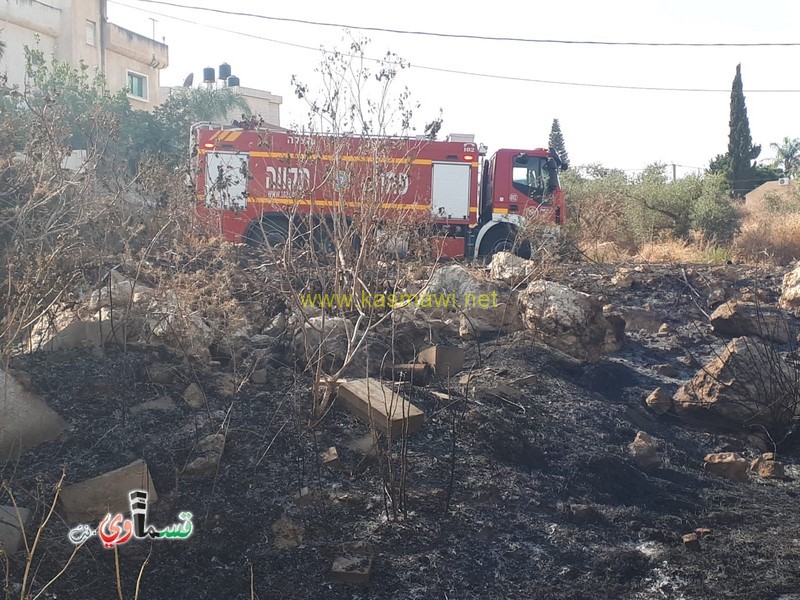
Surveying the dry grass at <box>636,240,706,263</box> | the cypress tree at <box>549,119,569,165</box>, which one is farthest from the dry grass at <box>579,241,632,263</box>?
the cypress tree at <box>549,119,569,165</box>

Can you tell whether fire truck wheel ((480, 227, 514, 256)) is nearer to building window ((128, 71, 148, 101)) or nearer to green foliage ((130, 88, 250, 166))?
green foliage ((130, 88, 250, 166))

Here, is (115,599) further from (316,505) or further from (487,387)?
(487,387)

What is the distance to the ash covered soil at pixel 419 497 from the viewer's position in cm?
333

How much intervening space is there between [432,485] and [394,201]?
3.59m

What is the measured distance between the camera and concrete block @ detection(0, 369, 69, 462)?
406 centimetres

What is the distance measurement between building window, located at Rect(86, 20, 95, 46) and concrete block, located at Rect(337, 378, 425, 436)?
1067 inches

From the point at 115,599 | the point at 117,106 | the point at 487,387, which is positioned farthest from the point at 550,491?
the point at 117,106

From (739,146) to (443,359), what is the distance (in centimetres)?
3346

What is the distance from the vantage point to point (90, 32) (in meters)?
27.8

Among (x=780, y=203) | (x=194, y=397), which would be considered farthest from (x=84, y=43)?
(x=194, y=397)

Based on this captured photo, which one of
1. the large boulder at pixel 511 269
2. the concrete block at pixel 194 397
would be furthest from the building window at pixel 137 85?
the concrete block at pixel 194 397

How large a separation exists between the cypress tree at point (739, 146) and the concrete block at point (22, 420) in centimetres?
3492

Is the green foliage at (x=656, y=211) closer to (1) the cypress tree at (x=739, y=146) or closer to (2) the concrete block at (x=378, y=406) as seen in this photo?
(2) the concrete block at (x=378, y=406)

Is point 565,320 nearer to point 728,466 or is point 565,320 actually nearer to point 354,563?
point 728,466
